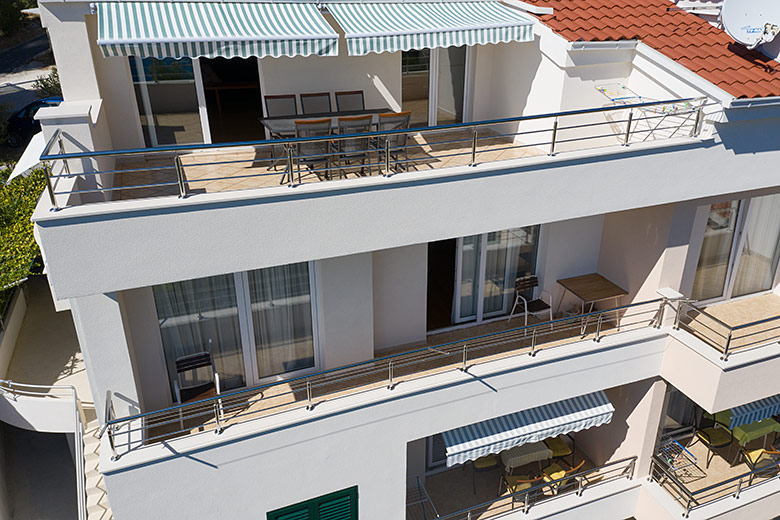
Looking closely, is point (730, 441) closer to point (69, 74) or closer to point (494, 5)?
point (494, 5)

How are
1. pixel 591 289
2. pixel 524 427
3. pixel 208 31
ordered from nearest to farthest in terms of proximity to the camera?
pixel 208 31
pixel 524 427
pixel 591 289

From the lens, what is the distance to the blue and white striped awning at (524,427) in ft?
49.9

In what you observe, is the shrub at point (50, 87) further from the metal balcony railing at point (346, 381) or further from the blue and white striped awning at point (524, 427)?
the blue and white striped awning at point (524, 427)

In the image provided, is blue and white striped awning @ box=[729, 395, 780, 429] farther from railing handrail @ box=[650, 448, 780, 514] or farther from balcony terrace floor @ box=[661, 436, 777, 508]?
balcony terrace floor @ box=[661, 436, 777, 508]

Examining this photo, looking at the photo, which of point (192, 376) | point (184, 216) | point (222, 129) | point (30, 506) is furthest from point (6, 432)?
point (184, 216)

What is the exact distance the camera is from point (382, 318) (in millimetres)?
15781

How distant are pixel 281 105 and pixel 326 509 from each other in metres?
9.84

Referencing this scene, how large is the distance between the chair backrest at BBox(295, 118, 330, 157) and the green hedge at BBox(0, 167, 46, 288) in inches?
599

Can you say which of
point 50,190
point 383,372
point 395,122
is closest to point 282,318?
point 383,372

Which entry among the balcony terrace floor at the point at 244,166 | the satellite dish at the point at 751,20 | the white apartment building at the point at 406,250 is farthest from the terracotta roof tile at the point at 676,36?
the balcony terrace floor at the point at 244,166

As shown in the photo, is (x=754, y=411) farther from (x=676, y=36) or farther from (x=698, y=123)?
(x=676, y=36)

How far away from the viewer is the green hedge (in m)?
22.0

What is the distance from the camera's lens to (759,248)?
61.4 ft

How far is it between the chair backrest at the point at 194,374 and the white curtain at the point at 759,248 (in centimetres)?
1619
